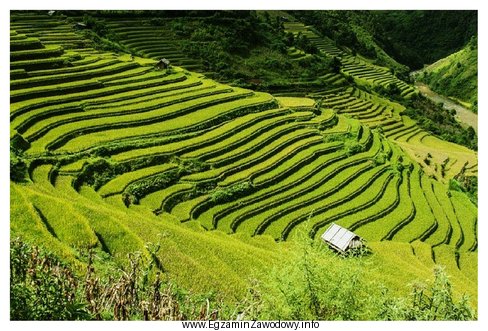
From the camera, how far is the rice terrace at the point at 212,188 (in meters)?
6.03

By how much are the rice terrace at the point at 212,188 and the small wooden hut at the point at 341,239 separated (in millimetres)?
68

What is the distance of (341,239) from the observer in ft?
43.0

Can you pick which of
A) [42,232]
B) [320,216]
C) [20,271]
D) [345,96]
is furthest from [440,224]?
[345,96]

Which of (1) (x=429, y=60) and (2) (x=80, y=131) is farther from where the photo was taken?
(1) (x=429, y=60)

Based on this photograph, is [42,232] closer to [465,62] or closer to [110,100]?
[110,100]

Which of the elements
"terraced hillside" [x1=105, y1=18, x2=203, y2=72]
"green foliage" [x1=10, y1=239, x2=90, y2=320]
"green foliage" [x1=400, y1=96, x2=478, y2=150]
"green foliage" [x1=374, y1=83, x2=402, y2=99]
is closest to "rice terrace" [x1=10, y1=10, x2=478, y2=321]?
"green foliage" [x1=10, y1=239, x2=90, y2=320]

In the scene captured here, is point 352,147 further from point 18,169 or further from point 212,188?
point 18,169

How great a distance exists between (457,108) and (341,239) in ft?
152

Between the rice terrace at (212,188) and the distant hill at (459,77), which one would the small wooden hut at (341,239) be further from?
the distant hill at (459,77)

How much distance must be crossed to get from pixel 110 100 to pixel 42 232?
11182 millimetres

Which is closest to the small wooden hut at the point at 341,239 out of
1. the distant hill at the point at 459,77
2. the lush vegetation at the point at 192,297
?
the lush vegetation at the point at 192,297

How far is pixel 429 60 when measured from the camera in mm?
73312

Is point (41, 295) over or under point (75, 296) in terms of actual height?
over

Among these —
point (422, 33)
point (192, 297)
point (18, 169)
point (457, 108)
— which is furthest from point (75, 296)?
point (422, 33)
